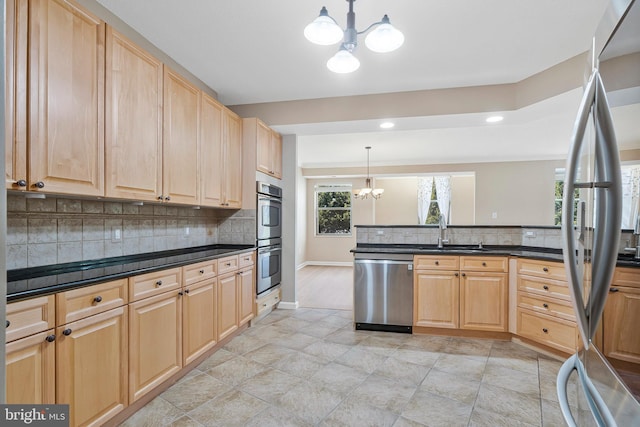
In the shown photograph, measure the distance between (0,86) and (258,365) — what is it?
2552 mm

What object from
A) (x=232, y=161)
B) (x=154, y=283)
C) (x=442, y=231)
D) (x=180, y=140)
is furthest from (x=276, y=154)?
(x=154, y=283)

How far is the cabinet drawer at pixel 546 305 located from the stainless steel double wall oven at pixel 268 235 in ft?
8.76

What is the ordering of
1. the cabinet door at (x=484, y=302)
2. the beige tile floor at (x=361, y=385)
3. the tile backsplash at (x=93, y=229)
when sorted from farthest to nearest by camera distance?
the cabinet door at (x=484, y=302), the beige tile floor at (x=361, y=385), the tile backsplash at (x=93, y=229)

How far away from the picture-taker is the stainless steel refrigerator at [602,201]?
606 millimetres

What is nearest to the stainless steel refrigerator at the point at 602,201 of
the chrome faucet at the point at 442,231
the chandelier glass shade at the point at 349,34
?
the chandelier glass shade at the point at 349,34

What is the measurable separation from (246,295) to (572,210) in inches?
123

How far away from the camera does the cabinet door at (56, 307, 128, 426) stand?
1.53 m

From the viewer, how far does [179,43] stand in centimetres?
263

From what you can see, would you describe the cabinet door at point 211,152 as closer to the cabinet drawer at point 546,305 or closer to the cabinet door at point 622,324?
the cabinet door at point 622,324

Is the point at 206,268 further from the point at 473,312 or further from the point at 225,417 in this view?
the point at 473,312

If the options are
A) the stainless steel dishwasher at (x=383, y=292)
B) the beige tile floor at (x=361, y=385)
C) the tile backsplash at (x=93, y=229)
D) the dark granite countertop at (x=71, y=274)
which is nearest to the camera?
the dark granite countertop at (x=71, y=274)

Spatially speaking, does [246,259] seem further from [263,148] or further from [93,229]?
[93,229]

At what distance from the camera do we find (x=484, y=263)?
10.9 feet

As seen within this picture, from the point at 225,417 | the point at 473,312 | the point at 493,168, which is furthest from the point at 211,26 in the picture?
the point at 493,168
